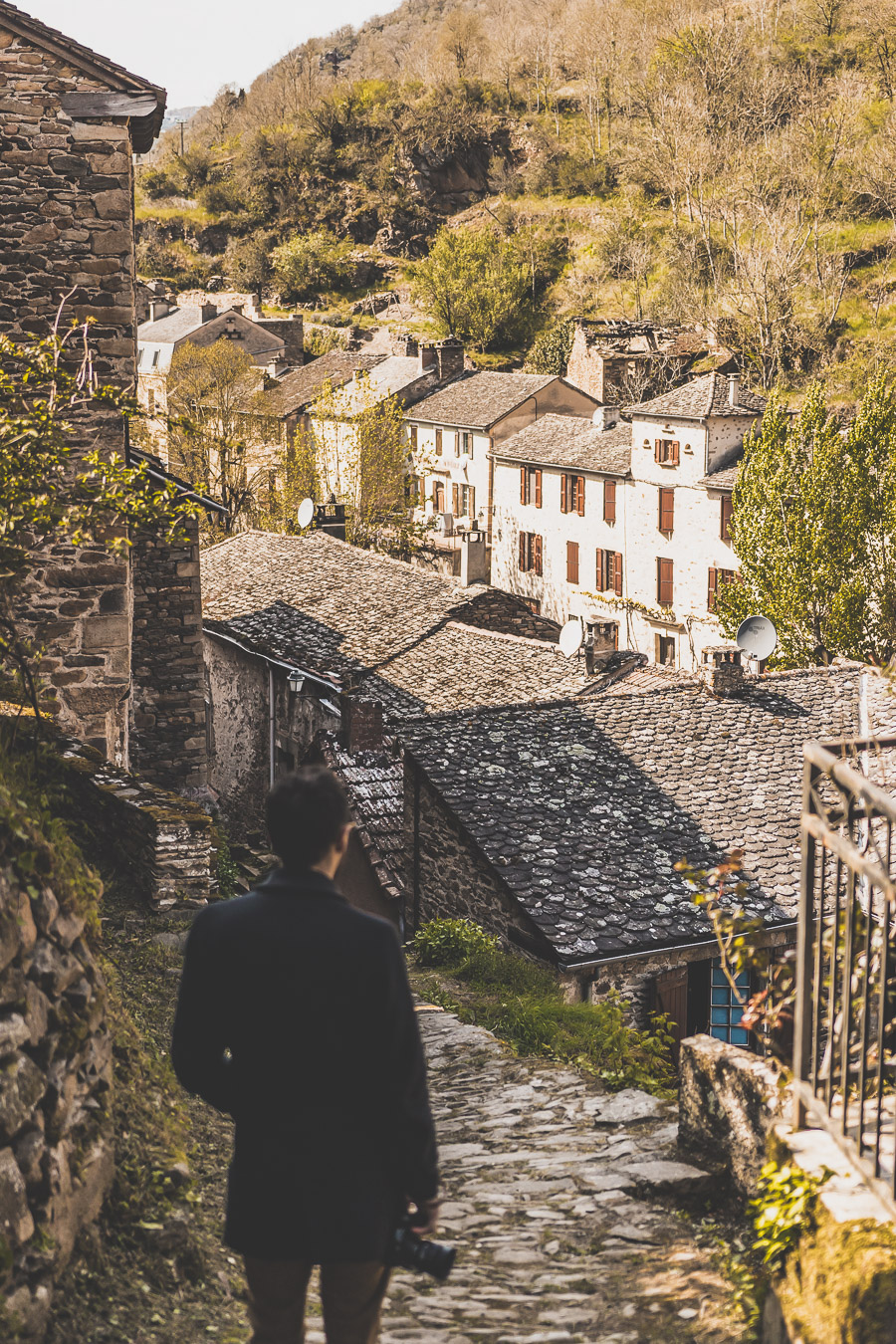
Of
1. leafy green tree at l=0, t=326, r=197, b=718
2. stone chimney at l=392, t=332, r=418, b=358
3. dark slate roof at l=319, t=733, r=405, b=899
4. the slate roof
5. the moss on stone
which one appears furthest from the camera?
stone chimney at l=392, t=332, r=418, b=358

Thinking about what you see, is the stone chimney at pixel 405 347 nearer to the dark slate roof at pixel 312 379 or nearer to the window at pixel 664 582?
the dark slate roof at pixel 312 379

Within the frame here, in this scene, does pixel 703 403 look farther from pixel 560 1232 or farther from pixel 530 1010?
pixel 560 1232

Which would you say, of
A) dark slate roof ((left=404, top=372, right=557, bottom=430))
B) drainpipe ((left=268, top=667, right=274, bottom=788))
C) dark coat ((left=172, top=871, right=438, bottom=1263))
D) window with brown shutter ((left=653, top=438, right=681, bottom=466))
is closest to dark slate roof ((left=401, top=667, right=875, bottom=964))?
drainpipe ((left=268, top=667, right=274, bottom=788))

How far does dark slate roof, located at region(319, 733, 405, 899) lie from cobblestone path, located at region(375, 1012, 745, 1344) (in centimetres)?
784

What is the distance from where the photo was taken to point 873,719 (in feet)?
54.5

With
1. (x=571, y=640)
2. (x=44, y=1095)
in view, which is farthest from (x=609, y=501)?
(x=44, y=1095)

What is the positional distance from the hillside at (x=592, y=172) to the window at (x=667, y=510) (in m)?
15.1

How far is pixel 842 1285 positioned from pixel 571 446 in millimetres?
40384

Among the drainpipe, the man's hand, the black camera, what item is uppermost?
the man's hand

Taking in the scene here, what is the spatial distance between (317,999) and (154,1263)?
1.74 metres

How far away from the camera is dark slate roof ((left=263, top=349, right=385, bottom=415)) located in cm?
5298

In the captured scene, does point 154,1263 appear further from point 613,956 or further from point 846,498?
point 846,498

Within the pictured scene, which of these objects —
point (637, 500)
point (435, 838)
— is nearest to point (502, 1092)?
point (435, 838)

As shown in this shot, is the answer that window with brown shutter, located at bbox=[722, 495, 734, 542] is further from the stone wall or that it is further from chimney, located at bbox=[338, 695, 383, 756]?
the stone wall
